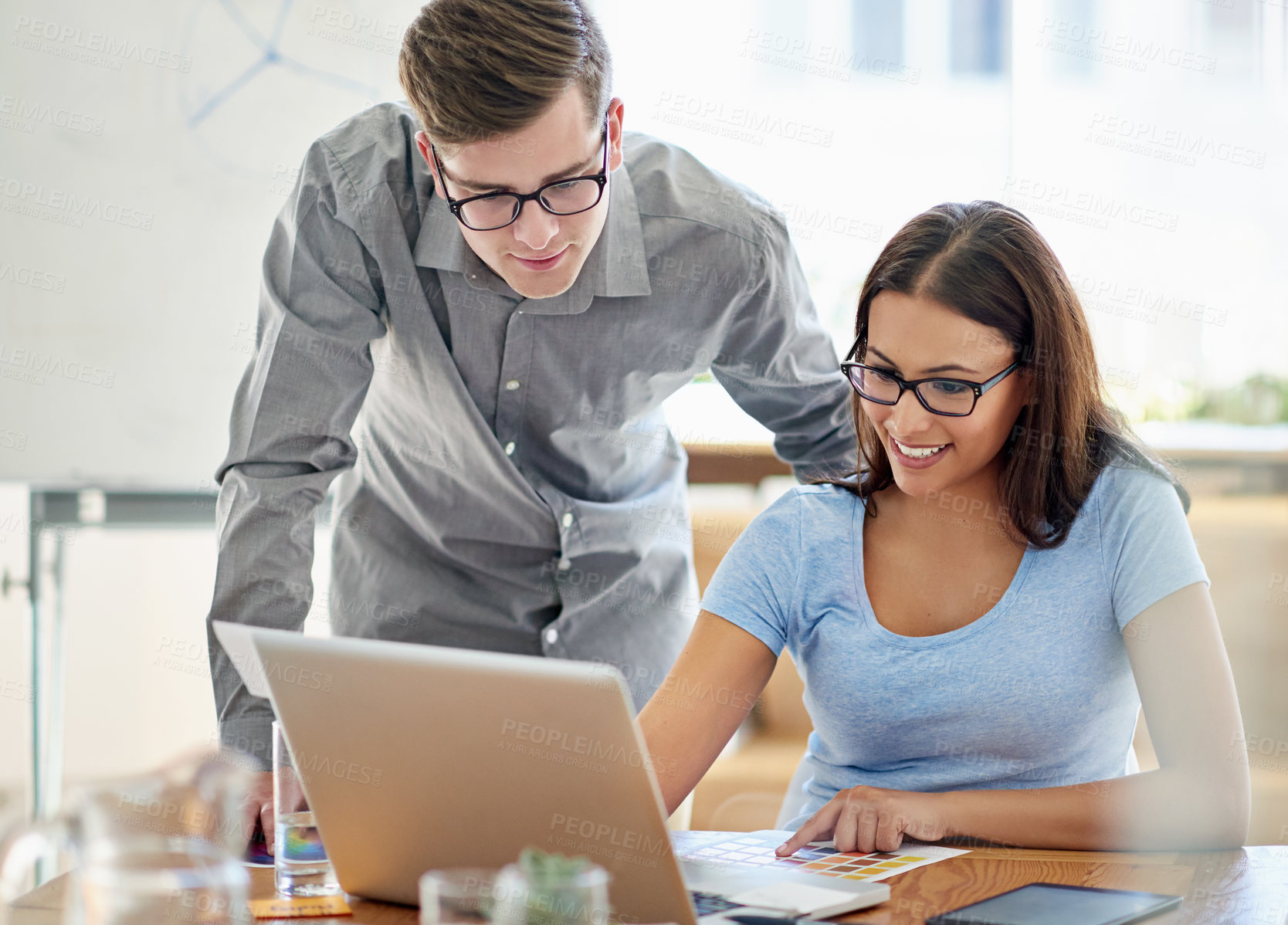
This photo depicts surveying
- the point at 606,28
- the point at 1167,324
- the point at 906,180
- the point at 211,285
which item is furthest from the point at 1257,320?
the point at 211,285

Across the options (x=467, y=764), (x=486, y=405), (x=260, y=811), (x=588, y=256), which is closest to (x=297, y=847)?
(x=260, y=811)

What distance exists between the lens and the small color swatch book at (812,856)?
0.99m

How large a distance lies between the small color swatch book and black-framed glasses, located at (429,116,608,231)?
0.65 metres

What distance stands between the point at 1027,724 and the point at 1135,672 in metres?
0.12

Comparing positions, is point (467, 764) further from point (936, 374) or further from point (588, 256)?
point (588, 256)

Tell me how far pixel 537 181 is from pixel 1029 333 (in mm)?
548

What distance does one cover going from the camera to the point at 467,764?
80cm

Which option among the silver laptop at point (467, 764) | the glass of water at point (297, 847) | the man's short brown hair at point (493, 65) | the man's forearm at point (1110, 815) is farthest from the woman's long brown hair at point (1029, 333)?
the glass of water at point (297, 847)

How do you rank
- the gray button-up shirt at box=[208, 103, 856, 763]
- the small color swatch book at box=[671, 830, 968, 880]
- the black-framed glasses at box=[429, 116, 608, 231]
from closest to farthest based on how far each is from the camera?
the small color swatch book at box=[671, 830, 968, 880] → the black-framed glasses at box=[429, 116, 608, 231] → the gray button-up shirt at box=[208, 103, 856, 763]

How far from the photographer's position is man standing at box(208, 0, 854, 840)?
4.09 ft

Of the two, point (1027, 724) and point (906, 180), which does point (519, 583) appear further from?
point (906, 180)

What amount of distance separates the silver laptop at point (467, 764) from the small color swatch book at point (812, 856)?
75 mm

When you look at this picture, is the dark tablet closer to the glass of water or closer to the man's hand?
the glass of water

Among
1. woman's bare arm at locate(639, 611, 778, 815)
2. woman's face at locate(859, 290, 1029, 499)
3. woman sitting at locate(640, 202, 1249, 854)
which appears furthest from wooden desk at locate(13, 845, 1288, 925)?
woman's face at locate(859, 290, 1029, 499)
